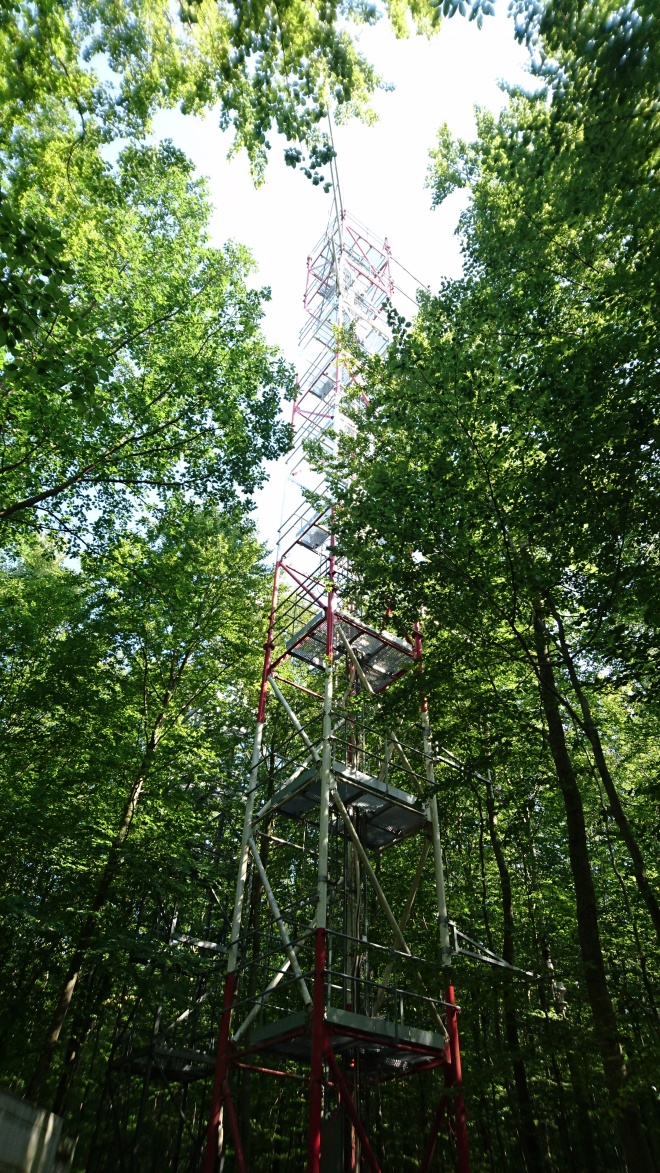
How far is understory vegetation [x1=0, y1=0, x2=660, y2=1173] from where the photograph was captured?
7812 millimetres

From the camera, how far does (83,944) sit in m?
12.1

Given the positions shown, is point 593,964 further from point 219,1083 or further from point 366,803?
point 219,1083

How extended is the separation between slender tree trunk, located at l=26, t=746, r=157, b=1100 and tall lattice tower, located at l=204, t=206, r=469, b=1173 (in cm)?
219

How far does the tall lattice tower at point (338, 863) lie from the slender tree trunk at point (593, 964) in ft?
6.29

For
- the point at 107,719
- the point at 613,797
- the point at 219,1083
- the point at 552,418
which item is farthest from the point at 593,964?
the point at 107,719

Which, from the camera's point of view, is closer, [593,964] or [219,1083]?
[593,964]

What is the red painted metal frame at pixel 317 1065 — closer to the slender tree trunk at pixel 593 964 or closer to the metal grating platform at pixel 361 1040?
the metal grating platform at pixel 361 1040

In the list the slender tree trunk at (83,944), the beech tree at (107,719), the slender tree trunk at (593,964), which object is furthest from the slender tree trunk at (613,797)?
the slender tree trunk at (83,944)

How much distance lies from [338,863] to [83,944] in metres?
4.90

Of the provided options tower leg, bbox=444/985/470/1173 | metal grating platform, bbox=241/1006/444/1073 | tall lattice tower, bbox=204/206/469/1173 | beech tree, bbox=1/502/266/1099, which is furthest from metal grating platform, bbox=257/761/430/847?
metal grating platform, bbox=241/1006/444/1073

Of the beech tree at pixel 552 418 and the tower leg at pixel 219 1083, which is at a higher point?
the beech tree at pixel 552 418

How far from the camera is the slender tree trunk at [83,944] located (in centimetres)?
1165

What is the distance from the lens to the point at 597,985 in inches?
294

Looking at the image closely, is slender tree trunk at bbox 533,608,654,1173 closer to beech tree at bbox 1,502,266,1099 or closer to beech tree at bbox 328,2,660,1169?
beech tree at bbox 328,2,660,1169
